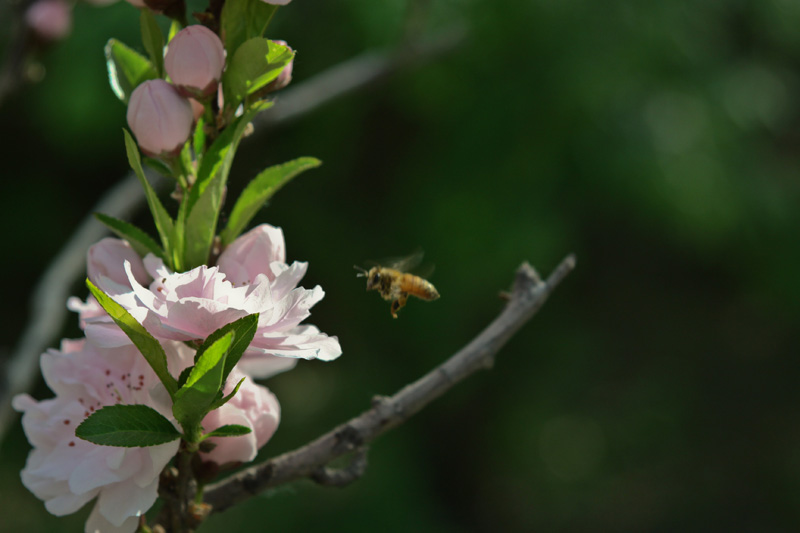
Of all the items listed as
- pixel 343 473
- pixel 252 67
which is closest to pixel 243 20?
pixel 252 67

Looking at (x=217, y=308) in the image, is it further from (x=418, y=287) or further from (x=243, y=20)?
(x=418, y=287)

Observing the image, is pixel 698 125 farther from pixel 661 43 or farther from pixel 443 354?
pixel 443 354

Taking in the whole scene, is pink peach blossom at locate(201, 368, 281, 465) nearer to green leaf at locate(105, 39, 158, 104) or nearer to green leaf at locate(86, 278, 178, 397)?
green leaf at locate(86, 278, 178, 397)

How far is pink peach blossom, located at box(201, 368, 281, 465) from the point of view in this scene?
1.27 ft

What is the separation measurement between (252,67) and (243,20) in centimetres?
3

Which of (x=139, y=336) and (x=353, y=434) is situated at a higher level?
(x=139, y=336)

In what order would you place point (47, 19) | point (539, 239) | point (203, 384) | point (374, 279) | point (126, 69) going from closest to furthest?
point (203, 384), point (126, 69), point (374, 279), point (47, 19), point (539, 239)

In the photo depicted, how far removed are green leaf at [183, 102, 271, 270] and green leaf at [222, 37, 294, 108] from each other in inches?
0.4

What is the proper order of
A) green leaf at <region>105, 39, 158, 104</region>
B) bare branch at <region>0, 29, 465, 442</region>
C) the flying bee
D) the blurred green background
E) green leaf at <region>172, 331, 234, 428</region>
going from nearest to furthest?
green leaf at <region>172, 331, 234, 428</region>
green leaf at <region>105, 39, 158, 104</region>
the flying bee
bare branch at <region>0, 29, 465, 442</region>
the blurred green background

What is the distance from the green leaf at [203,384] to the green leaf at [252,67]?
14cm

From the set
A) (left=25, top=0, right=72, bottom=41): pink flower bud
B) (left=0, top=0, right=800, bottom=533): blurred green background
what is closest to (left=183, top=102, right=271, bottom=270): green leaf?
(left=25, top=0, right=72, bottom=41): pink flower bud

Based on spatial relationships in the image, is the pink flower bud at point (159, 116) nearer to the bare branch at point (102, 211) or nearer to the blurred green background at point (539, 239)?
the bare branch at point (102, 211)

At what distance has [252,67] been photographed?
38cm

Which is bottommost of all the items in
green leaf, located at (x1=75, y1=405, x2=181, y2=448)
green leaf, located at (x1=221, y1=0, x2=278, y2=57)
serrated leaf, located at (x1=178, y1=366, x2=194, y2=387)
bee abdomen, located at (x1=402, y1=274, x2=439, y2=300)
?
bee abdomen, located at (x1=402, y1=274, x2=439, y2=300)
